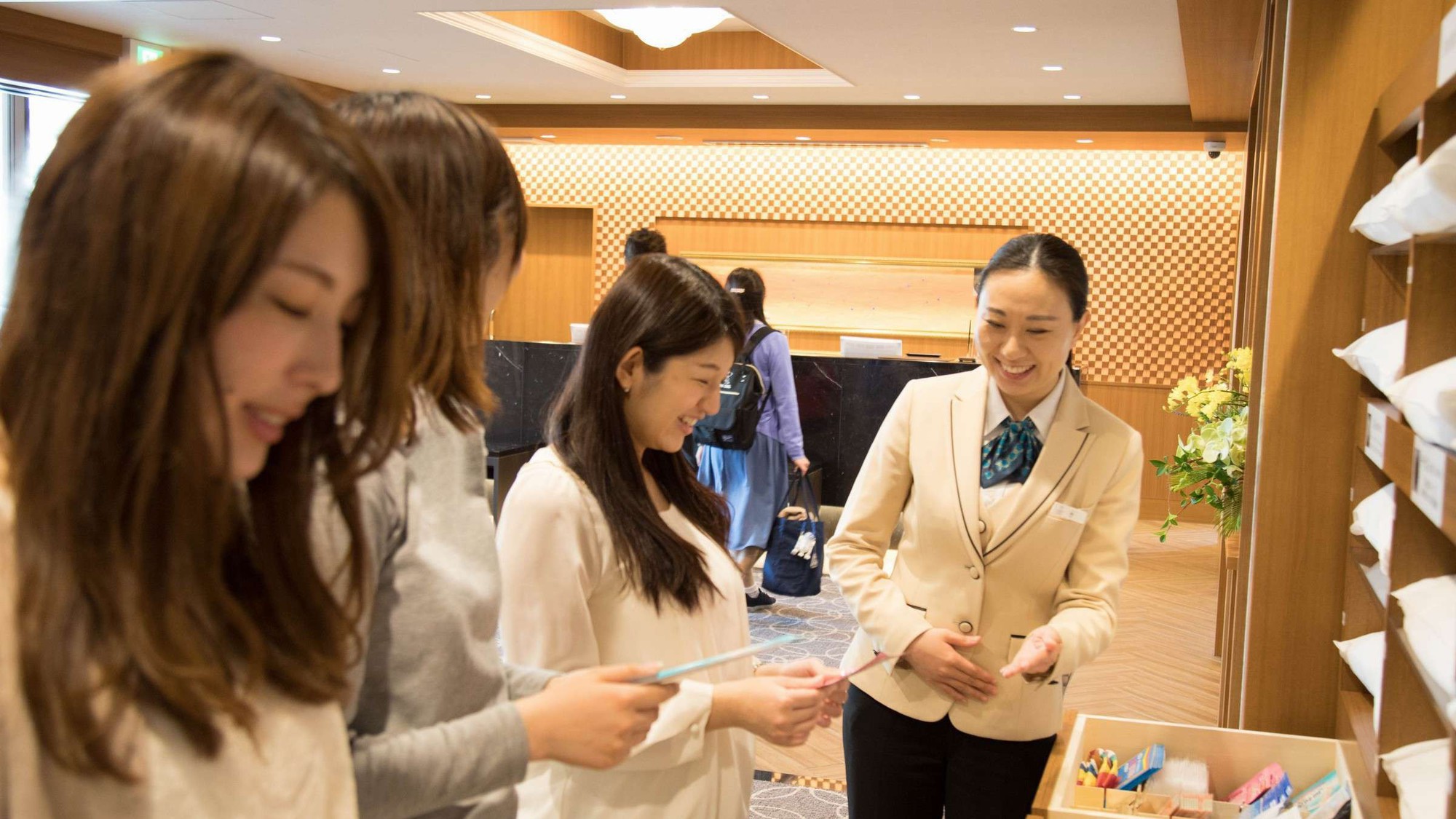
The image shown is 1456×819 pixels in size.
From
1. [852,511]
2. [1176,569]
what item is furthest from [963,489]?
[1176,569]

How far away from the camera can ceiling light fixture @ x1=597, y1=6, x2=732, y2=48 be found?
8008 millimetres

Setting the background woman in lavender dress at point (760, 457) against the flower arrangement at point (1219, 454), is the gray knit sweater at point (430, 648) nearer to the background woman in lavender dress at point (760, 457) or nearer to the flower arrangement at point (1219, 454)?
the flower arrangement at point (1219, 454)

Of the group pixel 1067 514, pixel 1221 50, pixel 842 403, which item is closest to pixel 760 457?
pixel 842 403

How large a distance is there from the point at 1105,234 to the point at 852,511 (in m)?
9.88

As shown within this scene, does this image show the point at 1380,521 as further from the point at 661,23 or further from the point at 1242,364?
the point at 661,23

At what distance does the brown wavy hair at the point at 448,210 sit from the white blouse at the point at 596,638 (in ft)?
1.84

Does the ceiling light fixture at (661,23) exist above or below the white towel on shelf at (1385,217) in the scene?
above

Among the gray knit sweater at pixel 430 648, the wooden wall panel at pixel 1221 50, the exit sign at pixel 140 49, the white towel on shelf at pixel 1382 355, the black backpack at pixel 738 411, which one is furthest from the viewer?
the exit sign at pixel 140 49

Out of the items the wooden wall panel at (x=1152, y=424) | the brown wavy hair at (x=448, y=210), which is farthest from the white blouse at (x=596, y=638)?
the wooden wall panel at (x=1152, y=424)

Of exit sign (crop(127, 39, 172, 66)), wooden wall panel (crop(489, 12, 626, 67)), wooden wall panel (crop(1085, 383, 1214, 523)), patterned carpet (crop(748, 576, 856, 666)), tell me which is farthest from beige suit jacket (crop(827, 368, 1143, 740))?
wooden wall panel (crop(1085, 383, 1214, 523))

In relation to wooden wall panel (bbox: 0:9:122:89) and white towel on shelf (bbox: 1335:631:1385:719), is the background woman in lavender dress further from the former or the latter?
wooden wall panel (bbox: 0:9:122:89)

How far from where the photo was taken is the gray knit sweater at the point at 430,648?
3.54 feet

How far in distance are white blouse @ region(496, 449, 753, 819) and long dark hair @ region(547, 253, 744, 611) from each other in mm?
28

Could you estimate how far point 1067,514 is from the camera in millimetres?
2207
